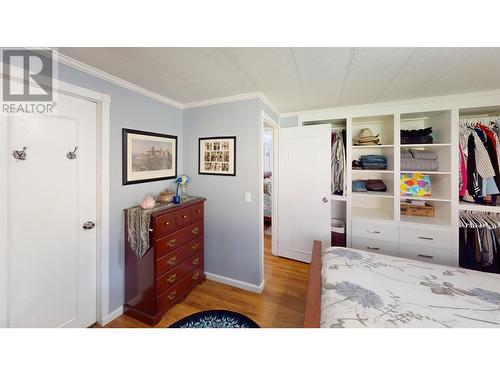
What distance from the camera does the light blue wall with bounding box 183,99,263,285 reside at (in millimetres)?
2021

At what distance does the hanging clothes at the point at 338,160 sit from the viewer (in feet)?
8.51

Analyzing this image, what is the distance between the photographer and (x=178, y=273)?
1.82 metres

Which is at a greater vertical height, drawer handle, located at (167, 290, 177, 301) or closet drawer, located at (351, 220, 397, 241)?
closet drawer, located at (351, 220, 397, 241)

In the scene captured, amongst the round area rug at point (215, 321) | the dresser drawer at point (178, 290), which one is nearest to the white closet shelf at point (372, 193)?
the round area rug at point (215, 321)

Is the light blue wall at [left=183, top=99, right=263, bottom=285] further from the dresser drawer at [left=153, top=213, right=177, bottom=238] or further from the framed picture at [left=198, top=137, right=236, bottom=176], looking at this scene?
the dresser drawer at [left=153, top=213, right=177, bottom=238]

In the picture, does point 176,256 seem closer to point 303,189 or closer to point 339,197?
point 303,189

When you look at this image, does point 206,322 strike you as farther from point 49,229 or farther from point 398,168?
point 398,168

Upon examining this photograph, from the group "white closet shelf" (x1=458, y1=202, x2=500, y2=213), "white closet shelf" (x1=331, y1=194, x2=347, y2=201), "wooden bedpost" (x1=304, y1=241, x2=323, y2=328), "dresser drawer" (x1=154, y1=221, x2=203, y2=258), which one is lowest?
"wooden bedpost" (x1=304, y1=241, x2=323, y2=328)

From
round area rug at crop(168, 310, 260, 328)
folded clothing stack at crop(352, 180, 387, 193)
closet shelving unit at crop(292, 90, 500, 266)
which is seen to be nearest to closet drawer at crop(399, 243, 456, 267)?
closet shelving unit at crop(292, 90, 500, 266)

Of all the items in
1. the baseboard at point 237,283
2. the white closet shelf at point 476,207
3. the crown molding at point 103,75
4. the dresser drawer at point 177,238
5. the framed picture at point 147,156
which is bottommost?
the baseboard at point 237,283

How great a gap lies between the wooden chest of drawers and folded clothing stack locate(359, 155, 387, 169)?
2.35m

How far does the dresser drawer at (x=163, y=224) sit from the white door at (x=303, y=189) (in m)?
1.60

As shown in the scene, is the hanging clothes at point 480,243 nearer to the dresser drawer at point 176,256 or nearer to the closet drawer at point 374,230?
the closet drawer at point 374,230
